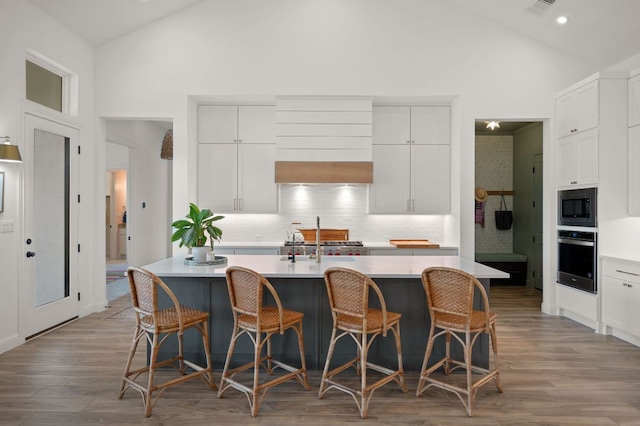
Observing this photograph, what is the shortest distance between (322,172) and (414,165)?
1296 mm

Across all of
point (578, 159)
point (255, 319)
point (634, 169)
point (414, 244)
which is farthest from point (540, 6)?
point (255, 319)

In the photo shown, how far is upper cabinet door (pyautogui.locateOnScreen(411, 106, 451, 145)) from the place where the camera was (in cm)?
596

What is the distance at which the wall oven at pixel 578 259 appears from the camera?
4.77 metres

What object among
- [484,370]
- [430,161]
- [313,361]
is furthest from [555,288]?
[313,361]

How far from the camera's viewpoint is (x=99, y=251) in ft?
18.4

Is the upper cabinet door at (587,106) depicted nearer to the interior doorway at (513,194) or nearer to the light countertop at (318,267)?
the interior doorway at (513,194)

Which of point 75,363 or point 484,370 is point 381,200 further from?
point 75,363

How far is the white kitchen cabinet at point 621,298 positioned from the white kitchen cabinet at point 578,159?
0.96 meters

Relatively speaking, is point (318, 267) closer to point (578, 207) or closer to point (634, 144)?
point (578, 207)

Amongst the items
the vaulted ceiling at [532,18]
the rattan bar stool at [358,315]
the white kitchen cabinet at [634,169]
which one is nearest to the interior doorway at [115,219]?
the vaulted ceiling at [532,18]

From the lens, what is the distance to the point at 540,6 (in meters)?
4.95

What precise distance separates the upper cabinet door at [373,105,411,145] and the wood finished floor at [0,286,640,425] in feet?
10.1

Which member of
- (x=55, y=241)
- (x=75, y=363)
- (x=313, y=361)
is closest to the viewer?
(x=313, y=361)

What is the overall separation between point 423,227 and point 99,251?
4415 mm
